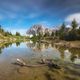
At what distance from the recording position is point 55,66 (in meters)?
30.7

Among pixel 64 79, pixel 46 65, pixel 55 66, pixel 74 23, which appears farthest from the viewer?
pixel 74 23

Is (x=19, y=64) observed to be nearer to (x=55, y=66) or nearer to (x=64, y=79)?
(x=55, y=66)

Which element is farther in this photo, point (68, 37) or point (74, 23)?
point (74, 23)

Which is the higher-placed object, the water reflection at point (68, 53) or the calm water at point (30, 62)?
the calm water at point (30, 62)

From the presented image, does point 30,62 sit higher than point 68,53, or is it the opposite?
point 30,62

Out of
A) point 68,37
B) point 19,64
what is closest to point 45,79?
point 19,64

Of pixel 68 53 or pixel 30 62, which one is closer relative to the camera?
pixel 30 62

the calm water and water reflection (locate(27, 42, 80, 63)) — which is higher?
the calm water

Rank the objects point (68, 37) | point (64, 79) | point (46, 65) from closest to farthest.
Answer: point (64, 79), point (46, 65), point (68, 37)

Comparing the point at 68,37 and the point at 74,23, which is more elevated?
the point at 74,23

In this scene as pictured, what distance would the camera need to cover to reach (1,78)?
Result: 23.1 metres

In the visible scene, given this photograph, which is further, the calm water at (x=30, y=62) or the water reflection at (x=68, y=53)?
the water reflection at (x=68, y=53)

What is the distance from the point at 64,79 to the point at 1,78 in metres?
9.51

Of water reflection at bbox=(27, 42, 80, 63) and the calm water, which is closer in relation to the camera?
the calm water
